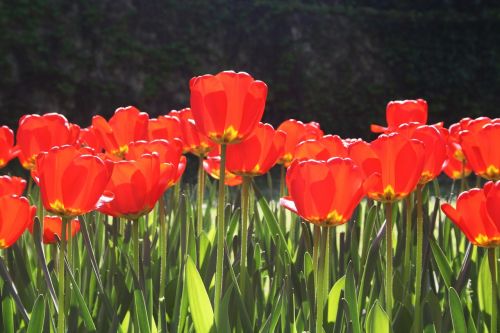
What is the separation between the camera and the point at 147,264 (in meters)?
1.83

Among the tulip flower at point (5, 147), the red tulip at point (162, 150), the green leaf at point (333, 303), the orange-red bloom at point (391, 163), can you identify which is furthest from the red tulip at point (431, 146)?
the tulip flower at point (5, 147)

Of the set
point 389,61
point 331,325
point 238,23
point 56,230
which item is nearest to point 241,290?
point 331,325

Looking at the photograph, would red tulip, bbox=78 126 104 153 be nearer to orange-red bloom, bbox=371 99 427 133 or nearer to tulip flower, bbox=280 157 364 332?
orange-red bloom, bbox=371 99 427 133

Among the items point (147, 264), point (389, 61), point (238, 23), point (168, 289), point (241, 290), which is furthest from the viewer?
point (389, 61)

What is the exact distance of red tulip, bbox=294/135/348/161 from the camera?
1.67m

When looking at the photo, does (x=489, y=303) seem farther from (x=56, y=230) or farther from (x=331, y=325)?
(x=56, y=230)

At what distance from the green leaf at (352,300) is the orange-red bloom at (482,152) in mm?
544

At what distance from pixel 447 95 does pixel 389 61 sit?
0.83 metres

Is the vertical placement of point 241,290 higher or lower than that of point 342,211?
lower

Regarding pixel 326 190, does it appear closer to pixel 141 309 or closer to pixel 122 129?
pixel 141 309

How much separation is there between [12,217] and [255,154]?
58 cm

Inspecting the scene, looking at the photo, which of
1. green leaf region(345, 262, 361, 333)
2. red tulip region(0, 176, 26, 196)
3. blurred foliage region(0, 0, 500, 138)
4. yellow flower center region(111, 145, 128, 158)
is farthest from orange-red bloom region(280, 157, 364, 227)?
blurred foliage region(0, 0, 500, 138)

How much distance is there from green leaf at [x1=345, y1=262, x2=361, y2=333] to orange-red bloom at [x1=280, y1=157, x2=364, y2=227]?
0.34 ft

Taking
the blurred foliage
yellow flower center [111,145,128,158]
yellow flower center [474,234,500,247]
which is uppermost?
the blurred foliage
